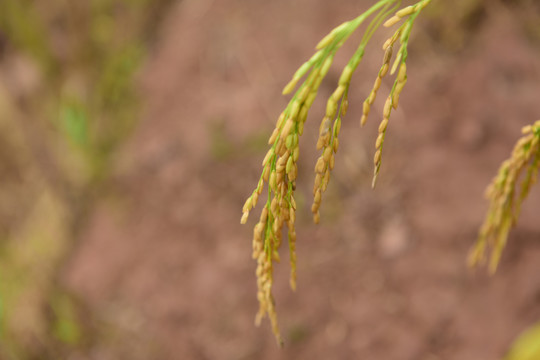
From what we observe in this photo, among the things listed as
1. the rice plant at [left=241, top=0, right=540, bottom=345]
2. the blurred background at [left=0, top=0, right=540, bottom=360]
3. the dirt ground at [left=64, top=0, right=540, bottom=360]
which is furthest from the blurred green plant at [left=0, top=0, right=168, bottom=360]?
the rice plant at [left=241, top=0, right=540, bottom=345]

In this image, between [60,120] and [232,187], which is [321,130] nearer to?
[232,187]

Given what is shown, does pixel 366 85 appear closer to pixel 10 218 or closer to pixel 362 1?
pixel 362 1

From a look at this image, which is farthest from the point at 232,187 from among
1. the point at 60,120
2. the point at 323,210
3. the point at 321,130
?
the point at 321,130

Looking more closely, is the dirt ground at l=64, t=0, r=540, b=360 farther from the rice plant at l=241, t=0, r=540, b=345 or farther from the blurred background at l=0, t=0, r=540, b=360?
the rice plant at l=241, t=0, r=540, b=345

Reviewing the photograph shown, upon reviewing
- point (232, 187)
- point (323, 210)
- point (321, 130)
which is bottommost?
point (323, 210)

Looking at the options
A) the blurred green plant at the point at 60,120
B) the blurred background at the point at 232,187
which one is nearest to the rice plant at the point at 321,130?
the blurred background at the point at 232,187

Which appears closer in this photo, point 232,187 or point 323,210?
point 323,210

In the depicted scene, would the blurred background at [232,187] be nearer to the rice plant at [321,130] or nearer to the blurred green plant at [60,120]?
the blurred green plant at [60,120]

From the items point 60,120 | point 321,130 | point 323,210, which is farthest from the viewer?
point 60,120

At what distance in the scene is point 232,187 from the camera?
8.05ft

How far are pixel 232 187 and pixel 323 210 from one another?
0.43 meters

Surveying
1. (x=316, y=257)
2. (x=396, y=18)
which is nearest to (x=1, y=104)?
(x=316, y=257)

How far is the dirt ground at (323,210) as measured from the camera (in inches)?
77.5

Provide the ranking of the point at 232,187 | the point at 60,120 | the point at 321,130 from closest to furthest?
the point at 321,130 → the point at 232,187 → the point at 60,120
